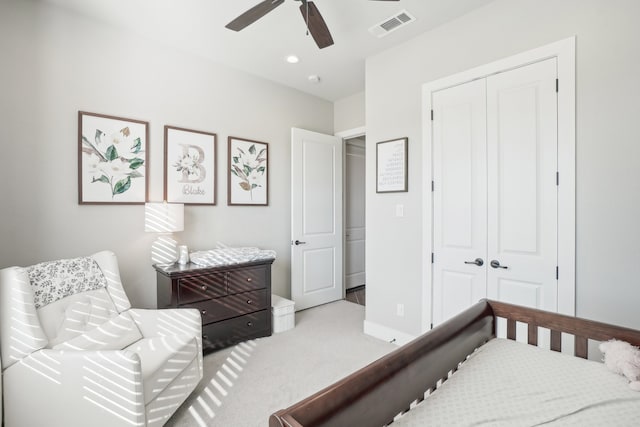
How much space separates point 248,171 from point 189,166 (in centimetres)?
67

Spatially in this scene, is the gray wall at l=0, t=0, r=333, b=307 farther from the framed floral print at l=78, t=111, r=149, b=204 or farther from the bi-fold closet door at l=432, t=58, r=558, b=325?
the bi-fold closet door at l=432, t=58, r=558, b=325

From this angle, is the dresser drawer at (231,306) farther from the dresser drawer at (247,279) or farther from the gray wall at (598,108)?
the gray wall at (598,108)

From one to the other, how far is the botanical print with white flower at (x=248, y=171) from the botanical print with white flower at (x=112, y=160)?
35.8 inches

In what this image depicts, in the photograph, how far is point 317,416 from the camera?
709mm

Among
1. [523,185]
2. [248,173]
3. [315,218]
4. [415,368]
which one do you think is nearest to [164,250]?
[248,173]

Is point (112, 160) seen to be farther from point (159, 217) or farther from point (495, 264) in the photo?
point (495, 264)

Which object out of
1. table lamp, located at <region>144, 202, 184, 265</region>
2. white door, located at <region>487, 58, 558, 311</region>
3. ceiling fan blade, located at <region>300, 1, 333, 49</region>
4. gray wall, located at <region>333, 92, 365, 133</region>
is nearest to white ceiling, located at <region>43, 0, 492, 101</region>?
ceiling fan blade, located at <region>300, 1, 333, 49</region>

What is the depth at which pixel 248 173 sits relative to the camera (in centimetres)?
349

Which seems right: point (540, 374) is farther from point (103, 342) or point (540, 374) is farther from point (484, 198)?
point (103, 342)

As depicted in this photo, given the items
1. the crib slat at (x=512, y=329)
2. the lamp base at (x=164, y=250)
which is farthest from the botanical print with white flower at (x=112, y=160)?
the crib slat at (x=512, y=329)

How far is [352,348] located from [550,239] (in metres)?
1.84

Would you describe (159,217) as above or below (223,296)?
above

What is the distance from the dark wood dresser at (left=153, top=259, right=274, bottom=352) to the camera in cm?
253

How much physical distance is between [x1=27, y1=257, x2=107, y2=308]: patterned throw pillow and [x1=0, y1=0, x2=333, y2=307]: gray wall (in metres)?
0.50
